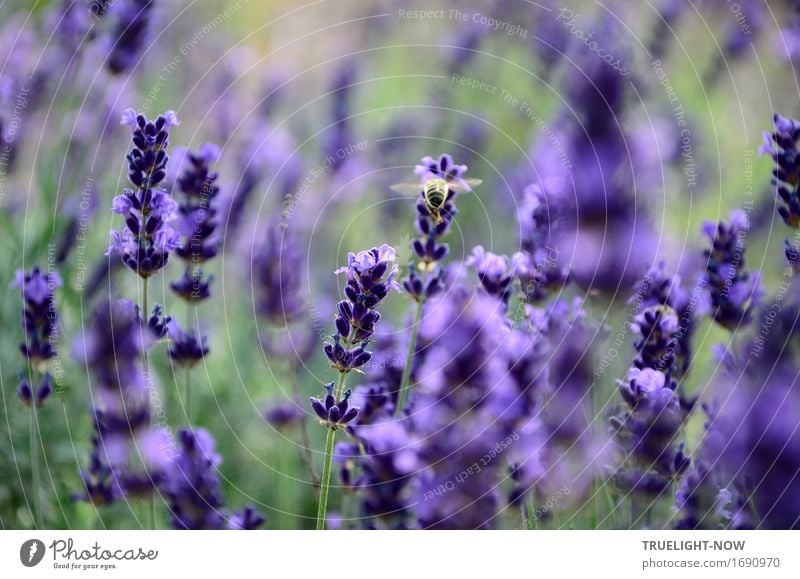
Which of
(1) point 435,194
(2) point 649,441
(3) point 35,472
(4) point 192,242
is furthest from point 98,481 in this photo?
(2) point 649,441

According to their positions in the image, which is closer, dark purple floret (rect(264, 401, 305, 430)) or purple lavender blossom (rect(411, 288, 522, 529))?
purple lavender blossom (rect(411, 288, 522, 529))

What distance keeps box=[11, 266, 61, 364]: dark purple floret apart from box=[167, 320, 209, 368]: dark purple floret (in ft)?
0.47

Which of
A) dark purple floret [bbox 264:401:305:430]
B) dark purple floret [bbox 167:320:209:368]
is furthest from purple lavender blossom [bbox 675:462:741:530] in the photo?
dark purple floret [bbox 167:320:209:368]

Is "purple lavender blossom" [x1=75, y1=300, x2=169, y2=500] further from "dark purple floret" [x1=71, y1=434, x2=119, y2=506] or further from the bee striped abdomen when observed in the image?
the bee striped abdomen

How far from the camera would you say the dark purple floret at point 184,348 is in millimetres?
1133

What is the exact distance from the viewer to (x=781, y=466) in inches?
47.1

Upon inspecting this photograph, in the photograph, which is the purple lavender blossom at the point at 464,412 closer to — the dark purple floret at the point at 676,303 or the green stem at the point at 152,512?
the dark purple floret at the point at 676,303

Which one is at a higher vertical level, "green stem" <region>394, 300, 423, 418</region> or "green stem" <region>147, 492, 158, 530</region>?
"green stem" <region>394, 300, 423, 418</region>

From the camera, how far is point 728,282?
115cm

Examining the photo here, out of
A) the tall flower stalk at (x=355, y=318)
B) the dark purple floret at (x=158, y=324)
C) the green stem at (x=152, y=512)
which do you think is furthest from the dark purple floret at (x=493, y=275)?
the green stem at (x=152, y=512)

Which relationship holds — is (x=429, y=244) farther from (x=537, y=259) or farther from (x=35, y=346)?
(x=35, y=346)

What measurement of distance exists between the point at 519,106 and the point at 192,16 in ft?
1.72

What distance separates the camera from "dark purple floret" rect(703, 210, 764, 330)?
1147mm
